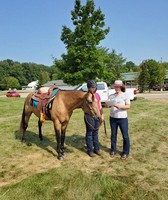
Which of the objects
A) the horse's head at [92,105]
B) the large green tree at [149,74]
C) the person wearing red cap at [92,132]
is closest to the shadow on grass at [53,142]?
→ the person wearing red cap at [92,132]

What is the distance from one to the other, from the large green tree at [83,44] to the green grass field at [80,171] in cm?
1409

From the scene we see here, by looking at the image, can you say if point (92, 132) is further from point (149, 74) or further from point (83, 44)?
point (149, 74)

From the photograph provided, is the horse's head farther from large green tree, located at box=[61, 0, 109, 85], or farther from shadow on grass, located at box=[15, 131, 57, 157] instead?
large green tree, located at box=[61, 0, 109, 85]

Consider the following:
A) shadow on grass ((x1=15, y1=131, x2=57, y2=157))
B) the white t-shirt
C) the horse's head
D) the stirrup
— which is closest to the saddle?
the stirrup

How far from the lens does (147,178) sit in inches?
138

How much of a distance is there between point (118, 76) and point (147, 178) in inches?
1587

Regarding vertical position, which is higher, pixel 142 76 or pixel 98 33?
pixel 98 33

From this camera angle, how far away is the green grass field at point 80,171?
10.0ft

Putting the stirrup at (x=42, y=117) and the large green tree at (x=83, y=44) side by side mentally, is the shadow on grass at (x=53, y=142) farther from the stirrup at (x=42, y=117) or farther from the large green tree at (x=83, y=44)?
the large green tree at (x=83, y=44)

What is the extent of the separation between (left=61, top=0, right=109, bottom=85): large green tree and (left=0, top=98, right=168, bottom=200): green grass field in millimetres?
14087

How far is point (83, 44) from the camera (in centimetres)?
1997

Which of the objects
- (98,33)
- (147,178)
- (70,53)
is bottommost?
(147,178)

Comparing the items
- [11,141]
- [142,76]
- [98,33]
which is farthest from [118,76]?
[11,141]

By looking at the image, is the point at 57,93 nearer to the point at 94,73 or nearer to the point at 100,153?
the point at 100,153
